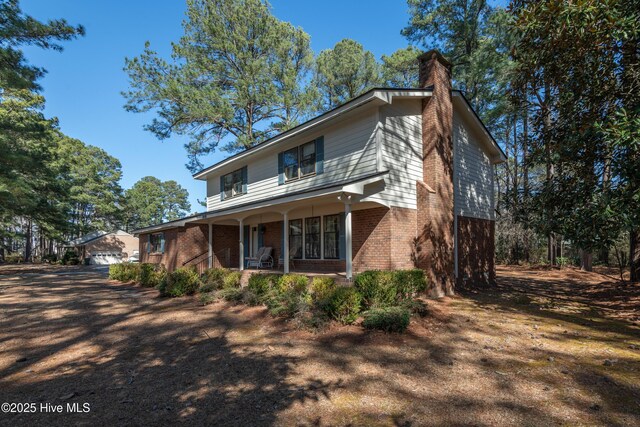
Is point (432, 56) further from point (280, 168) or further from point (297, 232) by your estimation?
point (297, 232)

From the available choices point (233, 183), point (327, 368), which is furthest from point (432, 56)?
point (233, 183)

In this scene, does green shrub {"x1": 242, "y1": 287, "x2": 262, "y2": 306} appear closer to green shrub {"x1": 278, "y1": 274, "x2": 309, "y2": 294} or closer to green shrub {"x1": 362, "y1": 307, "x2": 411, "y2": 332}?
green shrub {"x1": 278, "y1": 274, "x2": 309, "y2": 294}

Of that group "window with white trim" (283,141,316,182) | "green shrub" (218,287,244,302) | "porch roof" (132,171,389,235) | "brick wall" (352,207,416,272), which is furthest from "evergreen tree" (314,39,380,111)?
"green shrub" (218,287,244,302)

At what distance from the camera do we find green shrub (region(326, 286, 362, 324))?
717 centimetres

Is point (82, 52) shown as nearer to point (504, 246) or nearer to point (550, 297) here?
point (550, 297)

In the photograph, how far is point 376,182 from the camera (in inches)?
380

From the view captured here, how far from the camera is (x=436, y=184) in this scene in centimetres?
1076

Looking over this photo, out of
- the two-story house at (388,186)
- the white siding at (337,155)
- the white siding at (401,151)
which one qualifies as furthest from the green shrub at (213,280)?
the white siding at (401,151)

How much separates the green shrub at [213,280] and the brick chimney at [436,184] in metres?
6.69

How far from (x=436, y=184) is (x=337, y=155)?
3.46 meters

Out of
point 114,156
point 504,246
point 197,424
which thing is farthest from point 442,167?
point 114,156

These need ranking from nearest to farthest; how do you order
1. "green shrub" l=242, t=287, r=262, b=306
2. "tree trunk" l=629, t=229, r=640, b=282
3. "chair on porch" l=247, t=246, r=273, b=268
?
"green shrub" l=242, t=287, r=262, b=306 → "tree trunk" l=629, t=229, r=640, b=282 → "chair on porch" l=247, t=246, r=273, b=268

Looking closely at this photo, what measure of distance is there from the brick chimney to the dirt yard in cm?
166

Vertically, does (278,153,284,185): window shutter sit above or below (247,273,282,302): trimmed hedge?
above
